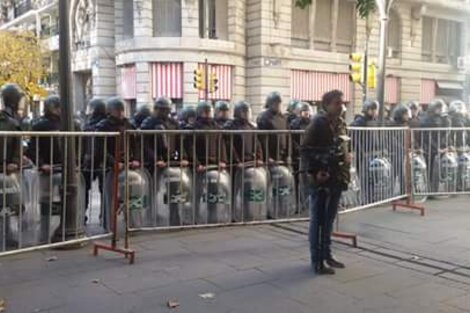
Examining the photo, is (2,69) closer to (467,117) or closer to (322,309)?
(467,117)

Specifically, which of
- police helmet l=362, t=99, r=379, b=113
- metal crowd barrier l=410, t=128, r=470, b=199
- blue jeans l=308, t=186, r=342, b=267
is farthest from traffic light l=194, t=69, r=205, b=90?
blue jeans l=308, t=186, r=342, b=267

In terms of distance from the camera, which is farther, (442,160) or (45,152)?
(442,160)

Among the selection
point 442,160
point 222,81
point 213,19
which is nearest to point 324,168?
point 442,160

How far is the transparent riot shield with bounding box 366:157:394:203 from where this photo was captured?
9023 mm

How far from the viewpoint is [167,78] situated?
2458 centimetres

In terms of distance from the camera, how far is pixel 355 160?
28.7ft

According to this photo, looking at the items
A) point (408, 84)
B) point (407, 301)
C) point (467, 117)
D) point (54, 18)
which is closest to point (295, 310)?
point (407, 301)

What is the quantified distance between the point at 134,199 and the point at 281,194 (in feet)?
7.19

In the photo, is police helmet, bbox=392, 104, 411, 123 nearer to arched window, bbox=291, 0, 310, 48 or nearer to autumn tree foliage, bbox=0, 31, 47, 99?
arched window, bbox=291, 0, 310, 48

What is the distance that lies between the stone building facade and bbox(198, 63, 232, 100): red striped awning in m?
0.04

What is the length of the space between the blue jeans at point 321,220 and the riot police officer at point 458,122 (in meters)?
5.71

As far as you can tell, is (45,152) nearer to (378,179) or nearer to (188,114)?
(188,114)

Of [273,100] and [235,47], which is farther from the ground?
[235,47]

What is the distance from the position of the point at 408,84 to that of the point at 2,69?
2161 cm
